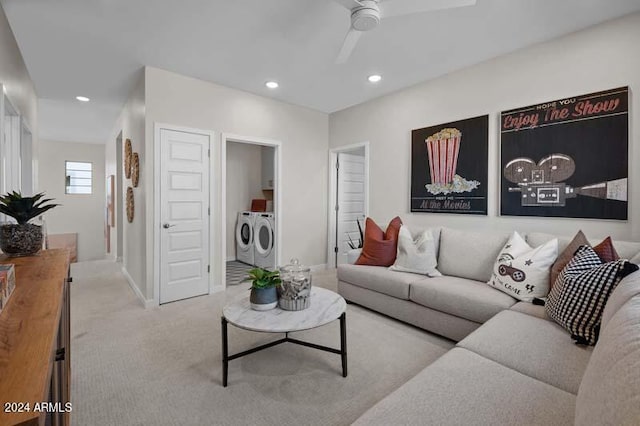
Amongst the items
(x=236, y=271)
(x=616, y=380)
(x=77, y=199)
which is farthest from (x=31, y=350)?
(x=77, y=199)

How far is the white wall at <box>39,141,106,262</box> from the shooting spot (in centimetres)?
682

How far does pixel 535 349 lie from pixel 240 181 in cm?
553

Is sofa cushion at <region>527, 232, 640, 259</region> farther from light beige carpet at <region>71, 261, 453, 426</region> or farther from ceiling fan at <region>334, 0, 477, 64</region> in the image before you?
ceiling fan at <region>334, 0, 477, 64</region>

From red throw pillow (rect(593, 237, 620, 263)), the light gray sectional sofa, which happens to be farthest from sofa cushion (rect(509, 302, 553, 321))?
red throw pillow (rect(593, 237, 620, 263))

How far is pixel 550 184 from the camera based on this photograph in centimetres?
278

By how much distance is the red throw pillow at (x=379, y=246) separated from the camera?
323cm

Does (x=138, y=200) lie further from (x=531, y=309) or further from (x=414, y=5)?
(x=531, y=309)

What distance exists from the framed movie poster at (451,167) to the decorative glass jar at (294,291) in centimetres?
220

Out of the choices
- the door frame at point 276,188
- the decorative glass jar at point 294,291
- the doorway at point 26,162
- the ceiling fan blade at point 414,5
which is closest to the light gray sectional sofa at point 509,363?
the decorative glass jar at point 294,291

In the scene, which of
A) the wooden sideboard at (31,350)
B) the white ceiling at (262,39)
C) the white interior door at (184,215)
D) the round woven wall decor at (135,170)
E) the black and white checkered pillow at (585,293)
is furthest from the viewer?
the round woven wall decor at (135,170)

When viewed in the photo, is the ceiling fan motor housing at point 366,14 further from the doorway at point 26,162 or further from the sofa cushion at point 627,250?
the doorway at point 26,162

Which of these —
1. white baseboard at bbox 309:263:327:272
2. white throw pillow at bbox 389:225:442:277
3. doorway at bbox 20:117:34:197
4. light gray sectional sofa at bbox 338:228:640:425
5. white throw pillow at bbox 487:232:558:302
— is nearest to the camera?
light gray sectional sofa at bbox 338:228:640:425

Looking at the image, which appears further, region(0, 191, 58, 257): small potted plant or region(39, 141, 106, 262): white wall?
region(39, 141, 106, 262): white wall

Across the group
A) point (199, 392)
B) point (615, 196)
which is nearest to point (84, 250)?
point (199, 392)
